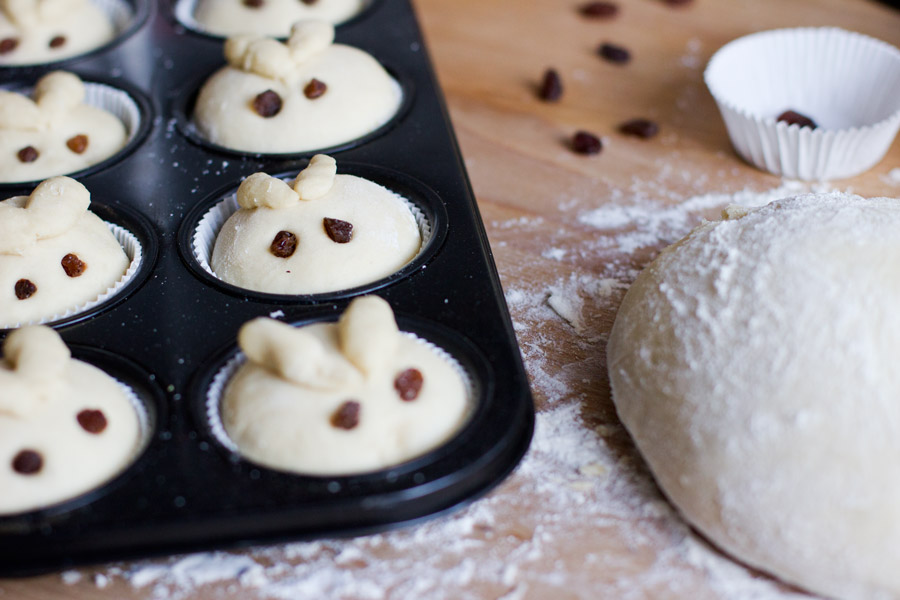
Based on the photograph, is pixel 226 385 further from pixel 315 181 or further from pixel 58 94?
pixel 58 94

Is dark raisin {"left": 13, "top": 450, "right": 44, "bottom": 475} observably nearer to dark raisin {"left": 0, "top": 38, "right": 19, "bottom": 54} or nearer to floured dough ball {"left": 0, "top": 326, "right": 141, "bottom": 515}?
floured dough ball {"left": 0, "top": 326, "right": 141, "bottom": 515}

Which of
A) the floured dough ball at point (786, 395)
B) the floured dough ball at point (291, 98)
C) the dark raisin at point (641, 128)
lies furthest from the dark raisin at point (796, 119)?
the floured dough ball at point (291, 98)

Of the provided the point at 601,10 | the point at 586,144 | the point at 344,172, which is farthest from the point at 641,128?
the point at 344,172

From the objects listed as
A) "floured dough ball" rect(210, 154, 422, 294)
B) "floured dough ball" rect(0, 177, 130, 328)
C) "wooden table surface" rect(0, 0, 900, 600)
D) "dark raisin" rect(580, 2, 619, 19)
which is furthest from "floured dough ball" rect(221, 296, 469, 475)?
"dark raisin" rect(580, 2, 619, 19)

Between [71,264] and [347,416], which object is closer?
[347,416]

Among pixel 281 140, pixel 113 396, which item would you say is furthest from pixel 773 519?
pixel 281 140

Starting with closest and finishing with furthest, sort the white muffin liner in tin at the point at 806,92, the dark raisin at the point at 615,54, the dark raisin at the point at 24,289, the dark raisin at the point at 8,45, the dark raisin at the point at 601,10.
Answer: the dark raisin at the point at 24,289 → the white muffin liner in tin at the point at 806,92 → the dark raisin at the point at 8,45 → the dark raisin at the point at 615,54 → the dark raisin at the point at 601,10

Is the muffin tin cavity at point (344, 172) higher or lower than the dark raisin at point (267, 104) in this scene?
lower

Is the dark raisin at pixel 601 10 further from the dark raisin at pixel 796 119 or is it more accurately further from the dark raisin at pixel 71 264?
the dark raisin at pixel 71 264

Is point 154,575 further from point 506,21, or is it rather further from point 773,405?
point 506,21
